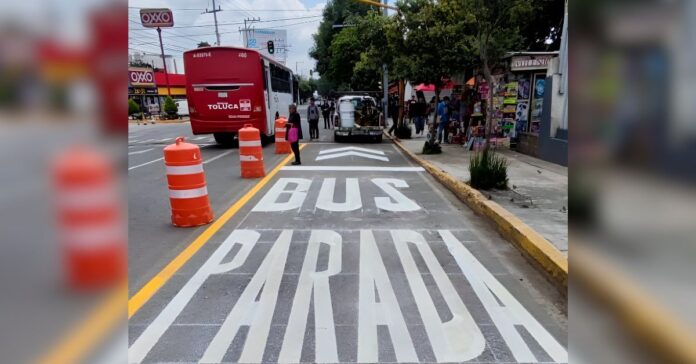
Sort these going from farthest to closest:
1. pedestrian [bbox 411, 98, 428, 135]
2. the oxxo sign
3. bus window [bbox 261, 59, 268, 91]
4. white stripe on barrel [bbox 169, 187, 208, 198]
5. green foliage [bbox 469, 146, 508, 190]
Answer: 1. pedestrian [bbox 411, 98, 428, 135]
2. bus window [bbox 261, 59, 268, 91]
3. green foliage [bbox 469, 146, 508, 190]
4. white stripe on barrel [bbox 169, 187, 208, 198]
5. the oxxo sign

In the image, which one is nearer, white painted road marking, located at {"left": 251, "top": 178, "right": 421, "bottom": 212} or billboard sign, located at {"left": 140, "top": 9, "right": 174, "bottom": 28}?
billboard sign, located at {"left": 140, "top": 9, "right": 174, "bottom": 28}

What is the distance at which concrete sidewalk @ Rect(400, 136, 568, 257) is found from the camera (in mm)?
5684

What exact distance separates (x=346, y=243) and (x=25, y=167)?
4.97 meters

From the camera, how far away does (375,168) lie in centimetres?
1181

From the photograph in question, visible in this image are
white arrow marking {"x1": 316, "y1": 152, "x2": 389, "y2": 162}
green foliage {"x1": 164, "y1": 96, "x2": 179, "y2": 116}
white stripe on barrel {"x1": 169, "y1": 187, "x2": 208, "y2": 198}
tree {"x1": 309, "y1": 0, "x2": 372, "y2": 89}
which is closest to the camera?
white stripe on barrel {"x1": 169, "y1": 187, "x2": 208, "y2": 198}

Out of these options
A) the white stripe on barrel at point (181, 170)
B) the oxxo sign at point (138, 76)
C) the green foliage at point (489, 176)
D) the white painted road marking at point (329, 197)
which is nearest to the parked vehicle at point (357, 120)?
the oxxo sign at point (138, 76)

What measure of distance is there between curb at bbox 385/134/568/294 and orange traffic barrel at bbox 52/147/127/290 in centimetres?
391

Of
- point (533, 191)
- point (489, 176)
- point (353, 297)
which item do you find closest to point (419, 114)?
point (489, 176)

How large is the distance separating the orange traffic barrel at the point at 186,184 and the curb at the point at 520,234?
404 centimetres

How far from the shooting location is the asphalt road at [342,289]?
3264mm

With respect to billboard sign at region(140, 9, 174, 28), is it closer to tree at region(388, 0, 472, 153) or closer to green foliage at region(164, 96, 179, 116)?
tree at region(388, 0, 472, 153)

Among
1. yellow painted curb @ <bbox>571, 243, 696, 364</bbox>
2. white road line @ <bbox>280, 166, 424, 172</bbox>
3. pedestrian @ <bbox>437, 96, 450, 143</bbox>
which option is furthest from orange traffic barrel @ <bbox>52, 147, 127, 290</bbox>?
pedestrian @ <bbox>437, 96, 450, 143</bbox>

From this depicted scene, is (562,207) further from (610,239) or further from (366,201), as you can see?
(610,239)

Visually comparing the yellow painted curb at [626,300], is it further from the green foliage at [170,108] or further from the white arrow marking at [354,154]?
the green foliage at [170,108]
